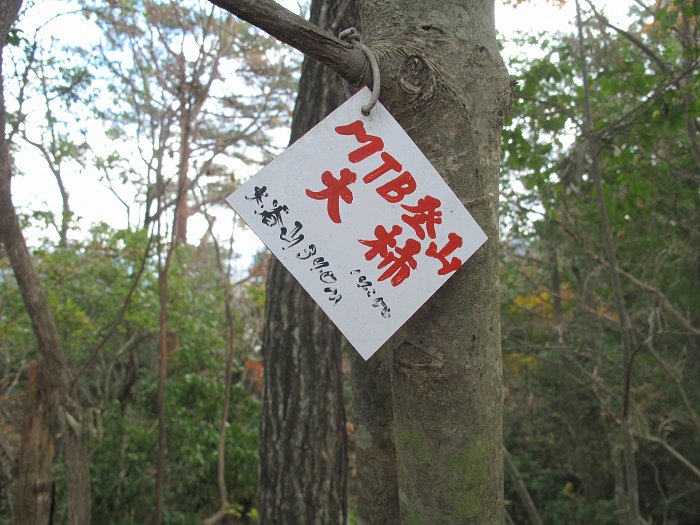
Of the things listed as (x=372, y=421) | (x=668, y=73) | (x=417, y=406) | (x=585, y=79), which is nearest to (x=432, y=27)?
(x=417, y=406)

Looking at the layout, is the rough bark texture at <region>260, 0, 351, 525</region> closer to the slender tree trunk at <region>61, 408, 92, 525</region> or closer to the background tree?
the background tree

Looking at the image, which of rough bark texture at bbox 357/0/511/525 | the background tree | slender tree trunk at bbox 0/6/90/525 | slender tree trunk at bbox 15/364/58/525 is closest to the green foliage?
the background tree

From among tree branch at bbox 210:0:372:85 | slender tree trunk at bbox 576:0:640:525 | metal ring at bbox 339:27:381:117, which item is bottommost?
slender tree trunk at bbox 576:0:640:525

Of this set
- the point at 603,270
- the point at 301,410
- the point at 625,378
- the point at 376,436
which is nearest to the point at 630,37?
the point at 625,378

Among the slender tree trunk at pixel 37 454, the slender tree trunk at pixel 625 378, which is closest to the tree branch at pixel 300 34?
the slender tree trunk at pixel 625 378

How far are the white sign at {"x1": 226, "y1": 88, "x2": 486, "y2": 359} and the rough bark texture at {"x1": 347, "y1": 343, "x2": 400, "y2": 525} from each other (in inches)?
15.4

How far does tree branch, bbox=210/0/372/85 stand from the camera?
0.76 metres

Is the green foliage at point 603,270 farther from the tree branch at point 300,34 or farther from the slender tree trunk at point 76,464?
the slender tree trunk at point 76,464

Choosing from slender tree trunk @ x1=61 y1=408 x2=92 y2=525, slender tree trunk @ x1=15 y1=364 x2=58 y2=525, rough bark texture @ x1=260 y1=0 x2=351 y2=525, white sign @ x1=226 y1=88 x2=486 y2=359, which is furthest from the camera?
slender tree trunk @ x1=61 y1=408 x2=92 y2=525

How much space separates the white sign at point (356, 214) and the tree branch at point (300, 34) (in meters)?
0.05

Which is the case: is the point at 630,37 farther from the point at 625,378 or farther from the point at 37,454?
the point at 37,454

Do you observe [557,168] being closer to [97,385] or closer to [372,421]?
[372,421]

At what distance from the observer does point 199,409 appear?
5.98 m

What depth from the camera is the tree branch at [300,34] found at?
0.76 metres
